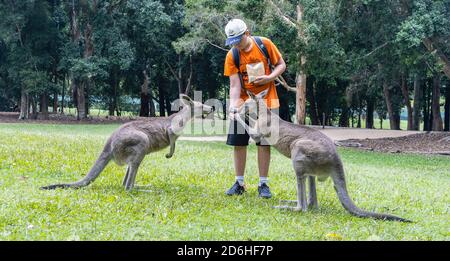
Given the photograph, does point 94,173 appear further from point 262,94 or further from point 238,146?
point 262,94

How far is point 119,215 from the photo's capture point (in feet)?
17.9

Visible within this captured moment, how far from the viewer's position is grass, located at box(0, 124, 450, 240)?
4.99 meters

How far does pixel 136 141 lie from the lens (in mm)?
6566

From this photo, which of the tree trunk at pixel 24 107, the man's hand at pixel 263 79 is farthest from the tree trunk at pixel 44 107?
the man's hand at pixel 263 79

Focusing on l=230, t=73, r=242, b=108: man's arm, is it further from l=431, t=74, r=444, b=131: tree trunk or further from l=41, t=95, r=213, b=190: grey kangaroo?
l=431, t=74, r=444, b=131: tree trunk

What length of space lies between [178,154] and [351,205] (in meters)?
6.47

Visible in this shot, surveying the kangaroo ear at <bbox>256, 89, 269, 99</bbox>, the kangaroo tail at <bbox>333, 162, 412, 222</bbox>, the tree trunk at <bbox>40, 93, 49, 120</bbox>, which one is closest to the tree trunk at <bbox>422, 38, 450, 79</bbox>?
the kangaroo ear at <bbox>256, 89, 269, 99</bbox>

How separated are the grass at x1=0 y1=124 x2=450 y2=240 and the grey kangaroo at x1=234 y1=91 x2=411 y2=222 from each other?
0.19 meters

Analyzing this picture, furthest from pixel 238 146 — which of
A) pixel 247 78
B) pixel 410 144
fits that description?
pixel 410 144

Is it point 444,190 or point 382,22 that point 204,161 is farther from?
point 382,22

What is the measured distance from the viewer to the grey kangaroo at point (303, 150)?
19.2 ft

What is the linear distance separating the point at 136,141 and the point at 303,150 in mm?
2021

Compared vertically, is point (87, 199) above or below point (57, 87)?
below
